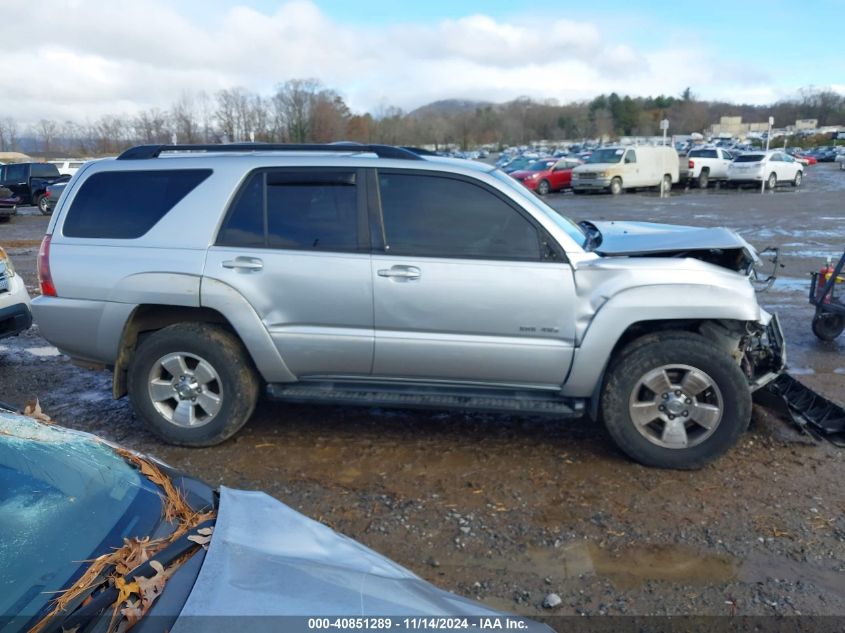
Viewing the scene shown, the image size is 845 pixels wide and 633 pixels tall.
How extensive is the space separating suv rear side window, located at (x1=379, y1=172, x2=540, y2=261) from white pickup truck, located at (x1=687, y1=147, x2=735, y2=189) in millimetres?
30641

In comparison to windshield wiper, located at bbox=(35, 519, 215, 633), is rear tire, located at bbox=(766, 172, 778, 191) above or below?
below

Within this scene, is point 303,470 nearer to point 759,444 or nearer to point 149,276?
point 149,276

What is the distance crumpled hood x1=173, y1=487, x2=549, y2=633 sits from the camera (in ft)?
6.18

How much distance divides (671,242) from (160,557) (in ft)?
12.4

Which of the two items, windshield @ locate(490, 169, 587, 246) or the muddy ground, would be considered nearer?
the muddy ground

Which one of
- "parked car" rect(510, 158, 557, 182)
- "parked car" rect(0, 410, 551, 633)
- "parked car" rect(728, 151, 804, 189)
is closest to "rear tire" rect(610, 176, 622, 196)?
"parked car" rect(510, 158, 557, 182)

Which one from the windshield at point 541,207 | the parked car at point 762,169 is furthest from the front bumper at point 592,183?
the windshield at point 541,207

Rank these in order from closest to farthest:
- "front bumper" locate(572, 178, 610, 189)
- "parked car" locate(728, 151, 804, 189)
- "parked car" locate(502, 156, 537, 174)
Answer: "front bumper" locate(572, 178, 610, 189), "parked car" locate(728, 151, 804, 189), "parked car" locate(502, 156, 537, 174)

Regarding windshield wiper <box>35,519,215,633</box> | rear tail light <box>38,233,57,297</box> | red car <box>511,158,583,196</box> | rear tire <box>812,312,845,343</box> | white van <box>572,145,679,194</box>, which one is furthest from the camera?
red car <box>511,158,583,196</box>

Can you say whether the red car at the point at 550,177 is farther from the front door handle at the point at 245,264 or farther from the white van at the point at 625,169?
the front door handle at the point at 245,264

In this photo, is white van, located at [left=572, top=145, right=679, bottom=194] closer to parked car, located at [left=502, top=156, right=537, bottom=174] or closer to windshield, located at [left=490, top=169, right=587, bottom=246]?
parked car, located at [left=502, top=156, right=537, bottom=174]

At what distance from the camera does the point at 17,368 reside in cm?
668

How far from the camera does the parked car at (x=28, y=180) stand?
82.9 feet

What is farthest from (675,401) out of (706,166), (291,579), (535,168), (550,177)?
(706,166)
